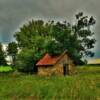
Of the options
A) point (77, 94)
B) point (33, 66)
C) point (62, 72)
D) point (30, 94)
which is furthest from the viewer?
point (33, 66)

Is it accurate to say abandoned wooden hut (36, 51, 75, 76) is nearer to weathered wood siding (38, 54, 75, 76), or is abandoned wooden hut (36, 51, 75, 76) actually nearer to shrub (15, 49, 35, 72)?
weathered wood siding (38, 54, 75, 76)

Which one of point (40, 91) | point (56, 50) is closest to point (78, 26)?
point (56, 50)

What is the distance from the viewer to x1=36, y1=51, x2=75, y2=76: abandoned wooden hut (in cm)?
6212

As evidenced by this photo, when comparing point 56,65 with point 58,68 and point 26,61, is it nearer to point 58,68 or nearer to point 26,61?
point 58,68

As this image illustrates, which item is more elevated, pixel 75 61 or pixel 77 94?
pixel 75 61

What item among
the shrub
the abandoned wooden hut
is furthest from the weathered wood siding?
the shrub

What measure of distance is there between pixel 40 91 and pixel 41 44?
162 ft

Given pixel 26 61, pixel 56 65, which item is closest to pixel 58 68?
pixel 56 65

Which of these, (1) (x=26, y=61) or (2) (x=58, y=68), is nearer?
(2) (x=58, y=68)

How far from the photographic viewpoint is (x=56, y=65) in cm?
6244

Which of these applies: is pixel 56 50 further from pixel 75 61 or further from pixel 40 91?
pixel 40 91

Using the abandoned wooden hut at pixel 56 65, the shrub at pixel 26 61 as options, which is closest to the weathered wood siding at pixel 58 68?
the abandoned wooden hut at pixel 56 65

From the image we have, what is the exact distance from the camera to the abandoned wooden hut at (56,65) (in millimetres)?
62125

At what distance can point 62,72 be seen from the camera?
63.2 metres
